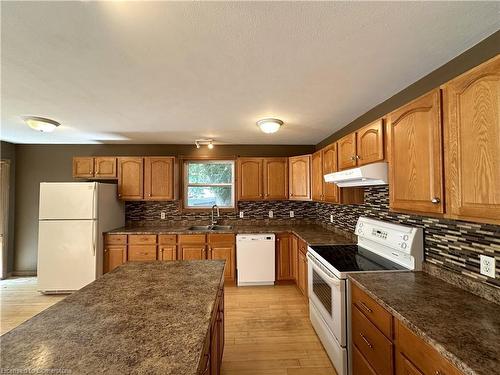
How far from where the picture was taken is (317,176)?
3279 mm

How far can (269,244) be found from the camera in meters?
3.64

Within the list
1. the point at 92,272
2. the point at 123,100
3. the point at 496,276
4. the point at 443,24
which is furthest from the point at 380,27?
the point at 92,272

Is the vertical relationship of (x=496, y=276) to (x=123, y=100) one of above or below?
below

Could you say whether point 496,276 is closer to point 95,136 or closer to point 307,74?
point 307,74

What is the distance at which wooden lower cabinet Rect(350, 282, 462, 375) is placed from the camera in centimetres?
100

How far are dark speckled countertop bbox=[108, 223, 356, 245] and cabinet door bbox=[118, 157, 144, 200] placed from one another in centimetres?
59

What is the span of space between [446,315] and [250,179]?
3.14 meters

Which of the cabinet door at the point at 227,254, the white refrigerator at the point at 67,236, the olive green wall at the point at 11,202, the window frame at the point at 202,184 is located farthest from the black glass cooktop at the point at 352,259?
the olive green wall at the point at 11,202

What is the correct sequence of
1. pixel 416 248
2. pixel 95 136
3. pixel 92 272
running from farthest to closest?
pixel 95 136 < pixel 92 272 < pixel 416 248

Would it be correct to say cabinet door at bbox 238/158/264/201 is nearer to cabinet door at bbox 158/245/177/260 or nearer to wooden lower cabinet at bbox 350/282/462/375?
cabinet door at bbox 158/245/177/260

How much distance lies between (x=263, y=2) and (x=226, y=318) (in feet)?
9.63

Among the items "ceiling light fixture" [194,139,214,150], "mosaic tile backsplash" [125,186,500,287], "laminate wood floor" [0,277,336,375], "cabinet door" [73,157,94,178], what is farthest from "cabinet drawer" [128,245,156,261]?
"ceiling light fixture" [194,139,214,150]

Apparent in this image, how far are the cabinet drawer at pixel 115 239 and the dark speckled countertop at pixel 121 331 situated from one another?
2214 millimetres

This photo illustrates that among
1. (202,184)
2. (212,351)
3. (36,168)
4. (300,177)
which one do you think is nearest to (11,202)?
(36,168)
